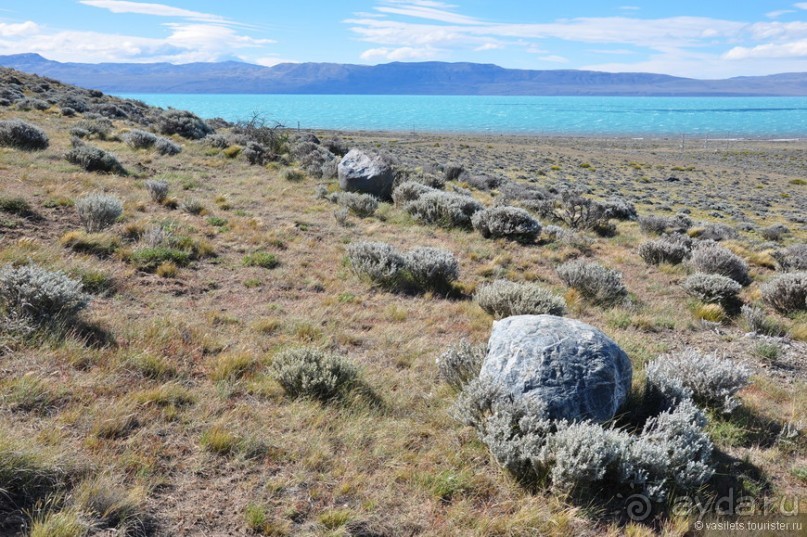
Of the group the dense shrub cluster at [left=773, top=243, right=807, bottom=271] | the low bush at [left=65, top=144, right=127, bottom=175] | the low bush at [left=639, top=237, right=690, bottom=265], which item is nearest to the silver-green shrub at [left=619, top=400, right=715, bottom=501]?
the low bush at [left=639, top=237, right=690, bottom=265]

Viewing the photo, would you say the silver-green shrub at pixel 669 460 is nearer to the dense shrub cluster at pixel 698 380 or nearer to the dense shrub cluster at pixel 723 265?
the dense shrub cluster at pixel 698 380

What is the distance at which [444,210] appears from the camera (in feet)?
43.3

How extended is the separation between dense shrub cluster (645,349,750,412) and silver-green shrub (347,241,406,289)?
436 centimetres

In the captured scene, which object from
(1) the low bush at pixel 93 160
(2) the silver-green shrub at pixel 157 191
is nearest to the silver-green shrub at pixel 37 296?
(2) the silver-green shrub at pixel 157 191

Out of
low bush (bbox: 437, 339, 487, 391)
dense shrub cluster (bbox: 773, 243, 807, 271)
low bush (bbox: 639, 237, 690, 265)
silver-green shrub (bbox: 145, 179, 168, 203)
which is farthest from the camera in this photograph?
dense shrub cluster (bbox: 773, 243, 807, 271)

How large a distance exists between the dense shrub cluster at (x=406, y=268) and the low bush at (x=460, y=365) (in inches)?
122

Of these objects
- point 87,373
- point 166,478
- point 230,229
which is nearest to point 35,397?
point 87,373

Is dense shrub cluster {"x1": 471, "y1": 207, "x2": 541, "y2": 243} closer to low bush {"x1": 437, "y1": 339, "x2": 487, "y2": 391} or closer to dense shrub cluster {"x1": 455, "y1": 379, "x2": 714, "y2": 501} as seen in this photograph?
low bush {"x1": 437, "y1": 339, "x2": 487, "y2": 391}

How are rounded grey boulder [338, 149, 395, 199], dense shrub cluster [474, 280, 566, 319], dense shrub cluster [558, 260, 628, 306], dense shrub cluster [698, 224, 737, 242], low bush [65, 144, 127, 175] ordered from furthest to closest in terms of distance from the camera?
dense shrub cluster [698, 224, 737, 242] < rounded grey boulder [338, 149, 395, 199] < low bush [65, 144, 127, 175] < dense shrub cluster [558, 260, 628, 306] < dense shrub cluster [474, 280, 566, 319]

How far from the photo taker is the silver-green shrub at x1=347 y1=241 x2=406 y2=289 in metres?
8.57

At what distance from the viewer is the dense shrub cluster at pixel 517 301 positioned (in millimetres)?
7172

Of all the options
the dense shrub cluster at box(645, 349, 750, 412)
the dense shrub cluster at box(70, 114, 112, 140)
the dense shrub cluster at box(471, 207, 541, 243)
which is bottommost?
the dense shrub cluster at box(645, 349, 750, 412)

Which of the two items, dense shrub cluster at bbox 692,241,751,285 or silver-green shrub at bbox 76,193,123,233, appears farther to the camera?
dense shrub cluster at bbox 692,241,751,285

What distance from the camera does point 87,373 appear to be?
4.61m
